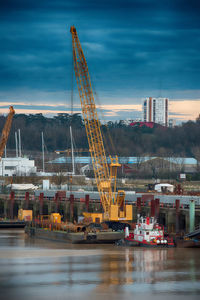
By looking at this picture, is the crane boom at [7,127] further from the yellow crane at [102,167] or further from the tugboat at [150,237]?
the tugboat at [150,237]

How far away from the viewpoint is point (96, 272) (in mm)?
50094

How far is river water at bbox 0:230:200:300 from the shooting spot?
41.9 metres

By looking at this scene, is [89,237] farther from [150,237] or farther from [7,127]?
[7,127]

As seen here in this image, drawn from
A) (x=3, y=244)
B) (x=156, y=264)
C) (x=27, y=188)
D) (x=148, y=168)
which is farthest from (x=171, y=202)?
(x=148, y=168)

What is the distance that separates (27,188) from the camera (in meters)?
137

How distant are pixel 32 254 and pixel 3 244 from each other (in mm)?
9691

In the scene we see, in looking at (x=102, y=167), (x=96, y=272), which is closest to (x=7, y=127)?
(x=102, y=167)

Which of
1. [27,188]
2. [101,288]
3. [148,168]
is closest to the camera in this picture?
[101,288]

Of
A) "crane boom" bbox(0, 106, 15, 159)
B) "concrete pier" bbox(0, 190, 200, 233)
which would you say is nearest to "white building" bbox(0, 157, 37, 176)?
"concrete pier" bbox(0, 190, 200, 233)

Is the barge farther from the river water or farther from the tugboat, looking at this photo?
the tugboat

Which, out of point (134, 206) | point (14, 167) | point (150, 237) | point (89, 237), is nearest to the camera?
point (150, 237)

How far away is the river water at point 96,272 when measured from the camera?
41906mm

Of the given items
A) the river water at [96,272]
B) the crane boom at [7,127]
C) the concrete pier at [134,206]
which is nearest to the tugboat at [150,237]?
the river water at [96,272]

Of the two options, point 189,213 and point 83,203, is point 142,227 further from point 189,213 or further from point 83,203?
point 83,203
